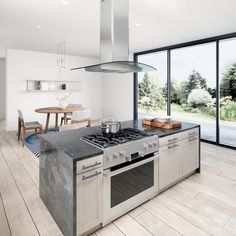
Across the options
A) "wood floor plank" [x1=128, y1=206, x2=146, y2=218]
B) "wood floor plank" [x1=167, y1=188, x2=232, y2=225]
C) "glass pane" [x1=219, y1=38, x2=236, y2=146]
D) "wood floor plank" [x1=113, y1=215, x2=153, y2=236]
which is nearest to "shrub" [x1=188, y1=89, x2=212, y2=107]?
"glass pane" [x1=219, y1=38, x2=236, y2=146]

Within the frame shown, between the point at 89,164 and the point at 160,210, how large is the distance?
3.57 ft

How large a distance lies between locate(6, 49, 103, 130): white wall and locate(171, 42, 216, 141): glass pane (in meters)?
3.50

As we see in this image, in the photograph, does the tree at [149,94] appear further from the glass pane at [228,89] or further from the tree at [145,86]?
the glass pane at [228,89]

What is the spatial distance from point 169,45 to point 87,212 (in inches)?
194

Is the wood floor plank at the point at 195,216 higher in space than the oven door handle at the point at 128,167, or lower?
lower

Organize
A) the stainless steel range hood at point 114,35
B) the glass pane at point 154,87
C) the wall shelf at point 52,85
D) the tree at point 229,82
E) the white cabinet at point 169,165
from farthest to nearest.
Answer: the wall shelf at point 52,85
the glass pane at point 154,87
the tree at point 229,82
the white cabinet at point 169,165
the stainless steel range hood at point 114,35

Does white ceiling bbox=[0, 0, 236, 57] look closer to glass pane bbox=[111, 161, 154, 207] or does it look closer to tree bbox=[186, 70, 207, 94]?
tree bbox=[186, 70, 207, 94]

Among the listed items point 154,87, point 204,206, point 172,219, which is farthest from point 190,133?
point 154,87

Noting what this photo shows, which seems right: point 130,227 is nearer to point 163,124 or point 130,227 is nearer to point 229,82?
point 163,124

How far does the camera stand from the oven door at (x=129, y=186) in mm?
1829

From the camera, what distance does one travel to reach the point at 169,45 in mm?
5348

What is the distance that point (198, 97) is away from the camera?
502 centimetres

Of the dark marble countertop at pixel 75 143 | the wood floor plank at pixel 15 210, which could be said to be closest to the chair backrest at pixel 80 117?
the wood floor plank at pixel 15 210

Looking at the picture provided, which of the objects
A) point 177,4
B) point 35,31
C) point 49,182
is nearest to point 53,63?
point 35,31
